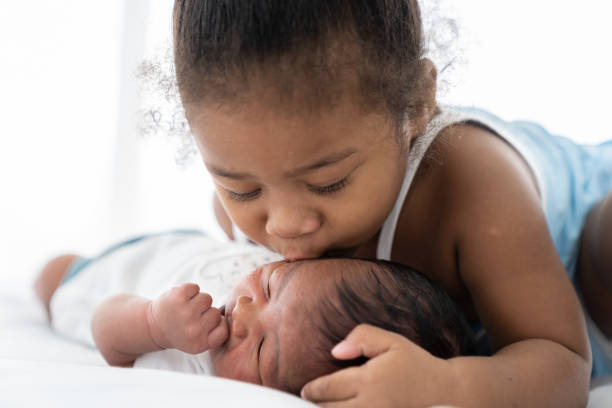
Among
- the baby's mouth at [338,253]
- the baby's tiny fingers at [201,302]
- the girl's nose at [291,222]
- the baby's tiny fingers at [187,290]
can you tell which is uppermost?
the girl's nose at [291,222]

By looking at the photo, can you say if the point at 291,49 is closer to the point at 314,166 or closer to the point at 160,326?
the point at 314,166

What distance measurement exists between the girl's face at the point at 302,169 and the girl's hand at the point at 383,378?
21 cm

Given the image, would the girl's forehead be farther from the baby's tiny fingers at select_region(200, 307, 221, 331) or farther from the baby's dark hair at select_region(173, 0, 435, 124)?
the baby's tiny fingers at select_region(200, 307, 221, 331)

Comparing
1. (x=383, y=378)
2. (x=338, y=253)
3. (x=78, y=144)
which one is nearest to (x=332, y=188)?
(x=338, y=253)

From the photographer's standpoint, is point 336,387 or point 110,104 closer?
point 336,387

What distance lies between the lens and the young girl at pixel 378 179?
30.9 inches

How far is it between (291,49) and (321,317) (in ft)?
1.05

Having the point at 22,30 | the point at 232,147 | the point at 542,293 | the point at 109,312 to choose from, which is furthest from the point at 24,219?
the point at 542,293

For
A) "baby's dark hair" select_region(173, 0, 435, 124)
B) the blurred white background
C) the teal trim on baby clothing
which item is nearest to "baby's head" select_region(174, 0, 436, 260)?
"baby's dark hair" select_region(173, 0, 435, 124)

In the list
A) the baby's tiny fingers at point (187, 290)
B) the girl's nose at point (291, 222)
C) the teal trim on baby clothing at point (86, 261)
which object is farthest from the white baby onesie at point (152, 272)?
the girl's nose at point (291, 222)

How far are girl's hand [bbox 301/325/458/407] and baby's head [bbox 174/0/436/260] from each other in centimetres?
21

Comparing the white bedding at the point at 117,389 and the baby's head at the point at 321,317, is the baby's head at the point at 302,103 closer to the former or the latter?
the baby's head at the point at 321,317

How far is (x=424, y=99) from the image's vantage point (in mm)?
997

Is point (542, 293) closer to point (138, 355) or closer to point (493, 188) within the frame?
point (493, 188)
